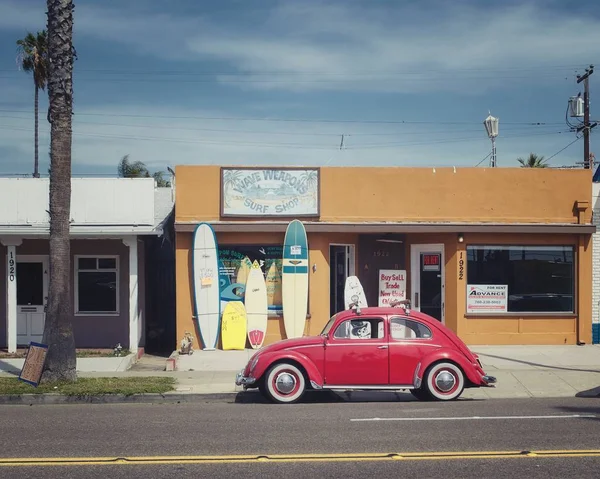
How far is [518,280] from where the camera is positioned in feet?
61.3

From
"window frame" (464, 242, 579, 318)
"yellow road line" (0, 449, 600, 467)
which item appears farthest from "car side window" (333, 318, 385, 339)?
"window frame" (464, 242, 579, 318)

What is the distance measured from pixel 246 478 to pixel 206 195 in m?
11.9

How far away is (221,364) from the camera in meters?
16.3

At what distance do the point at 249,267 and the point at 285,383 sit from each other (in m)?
6.93

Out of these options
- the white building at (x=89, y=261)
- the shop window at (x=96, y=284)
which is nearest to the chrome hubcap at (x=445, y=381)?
the white building at (x=89, y=261)

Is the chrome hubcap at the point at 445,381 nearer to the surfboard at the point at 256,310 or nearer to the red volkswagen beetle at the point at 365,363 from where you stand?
the red volkswagen beetle at the point at 365,363

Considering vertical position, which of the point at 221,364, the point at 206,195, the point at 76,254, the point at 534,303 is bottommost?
the point at 221,364

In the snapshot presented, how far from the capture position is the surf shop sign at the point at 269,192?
60.3ft

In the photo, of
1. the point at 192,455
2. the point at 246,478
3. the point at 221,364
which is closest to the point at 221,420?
the point at 192,455

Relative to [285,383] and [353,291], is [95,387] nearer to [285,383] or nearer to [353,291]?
[285,383]

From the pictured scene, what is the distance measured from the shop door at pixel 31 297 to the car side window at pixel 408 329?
10.9 metres

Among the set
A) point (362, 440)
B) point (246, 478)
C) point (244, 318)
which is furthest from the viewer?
point (244, 318)

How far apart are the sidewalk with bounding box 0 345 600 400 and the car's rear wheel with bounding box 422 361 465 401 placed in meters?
1.02

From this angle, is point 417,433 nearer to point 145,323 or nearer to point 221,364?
point 221,364
